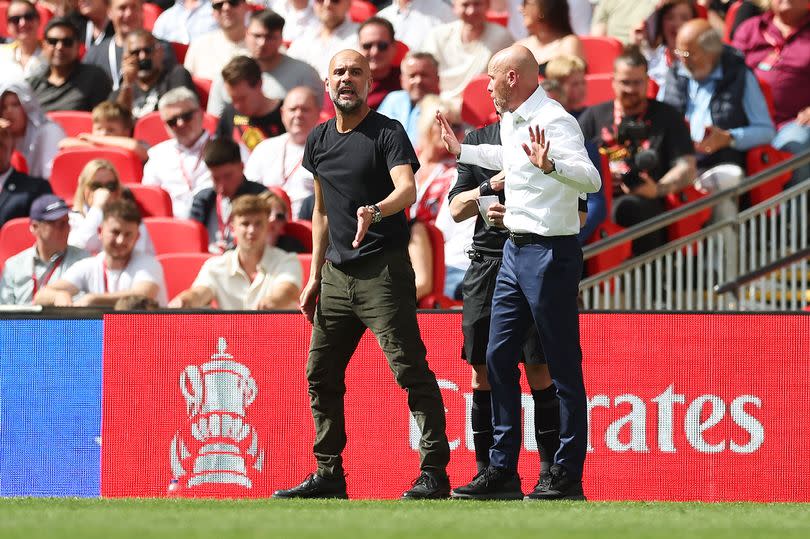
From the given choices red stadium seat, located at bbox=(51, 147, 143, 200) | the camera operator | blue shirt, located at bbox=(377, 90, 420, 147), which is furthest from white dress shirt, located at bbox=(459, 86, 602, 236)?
red stadium seat, located at bbox=(51, 147, 143, 200)

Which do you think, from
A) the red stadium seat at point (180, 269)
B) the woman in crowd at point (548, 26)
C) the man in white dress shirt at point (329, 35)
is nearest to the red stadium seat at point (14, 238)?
the red stadium seat at point (180, 269)

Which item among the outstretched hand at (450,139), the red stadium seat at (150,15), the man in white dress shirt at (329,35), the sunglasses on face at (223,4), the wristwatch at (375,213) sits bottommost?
the wristwatch at (375,213)

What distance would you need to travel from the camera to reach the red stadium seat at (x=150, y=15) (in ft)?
52.5

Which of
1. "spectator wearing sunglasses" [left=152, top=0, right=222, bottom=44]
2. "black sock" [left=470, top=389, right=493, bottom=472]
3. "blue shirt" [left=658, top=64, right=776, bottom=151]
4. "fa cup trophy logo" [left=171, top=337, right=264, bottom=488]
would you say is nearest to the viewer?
"black sock" [left=470, top=389, right=493, bottom=472]

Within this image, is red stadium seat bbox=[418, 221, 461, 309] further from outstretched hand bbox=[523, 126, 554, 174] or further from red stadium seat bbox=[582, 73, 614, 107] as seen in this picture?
outstretched hand bbox=[523, 126, 554, 174]

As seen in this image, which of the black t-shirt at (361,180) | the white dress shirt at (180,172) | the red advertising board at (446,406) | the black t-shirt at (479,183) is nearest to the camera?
the black t-shirt at (361,180)

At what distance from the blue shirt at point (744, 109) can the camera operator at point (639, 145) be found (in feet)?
2.15

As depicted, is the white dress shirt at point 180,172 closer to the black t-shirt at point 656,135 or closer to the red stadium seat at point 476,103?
the red stadium seat at point 476,103

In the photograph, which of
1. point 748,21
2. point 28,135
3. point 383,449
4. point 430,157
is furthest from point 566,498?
point 28,135

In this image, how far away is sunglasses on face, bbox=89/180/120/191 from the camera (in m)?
11.8

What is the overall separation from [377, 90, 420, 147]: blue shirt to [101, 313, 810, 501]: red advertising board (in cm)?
347

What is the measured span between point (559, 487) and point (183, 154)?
20.2ft

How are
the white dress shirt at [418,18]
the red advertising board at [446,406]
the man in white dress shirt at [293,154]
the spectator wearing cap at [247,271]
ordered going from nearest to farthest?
1. the red advertising board at [446,406]
2. the spectator wearing cap at [247,271]
3. the man in white dress shirt at [293,154]
4. the white dress shirt at [418,18]

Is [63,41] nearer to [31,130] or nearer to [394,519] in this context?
[31,130]
